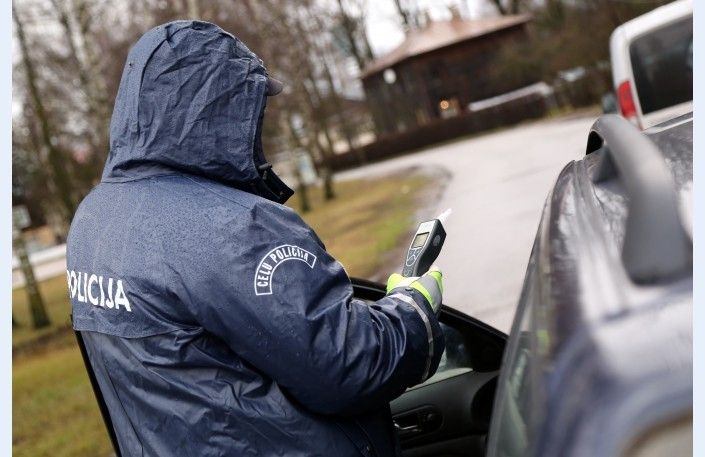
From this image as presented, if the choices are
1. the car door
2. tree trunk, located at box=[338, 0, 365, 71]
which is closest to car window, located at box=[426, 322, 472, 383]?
the car door

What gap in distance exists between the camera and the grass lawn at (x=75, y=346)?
756 cm

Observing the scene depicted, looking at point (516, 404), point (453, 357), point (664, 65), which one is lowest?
point (664, 65)

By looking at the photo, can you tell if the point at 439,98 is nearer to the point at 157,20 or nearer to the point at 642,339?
the point at 157,20

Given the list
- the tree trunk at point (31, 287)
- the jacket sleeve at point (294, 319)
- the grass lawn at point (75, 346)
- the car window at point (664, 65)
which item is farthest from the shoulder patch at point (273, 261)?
the tree trunk at point (31, 287)

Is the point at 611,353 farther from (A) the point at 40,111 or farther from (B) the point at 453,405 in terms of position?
(A) the point at 40,111

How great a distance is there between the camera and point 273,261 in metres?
1.74

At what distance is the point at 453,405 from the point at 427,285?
810mm

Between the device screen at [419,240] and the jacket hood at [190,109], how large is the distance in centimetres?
55

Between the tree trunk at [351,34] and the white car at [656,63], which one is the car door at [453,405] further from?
the tree trunk at [351,34]

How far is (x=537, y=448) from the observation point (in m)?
1.09

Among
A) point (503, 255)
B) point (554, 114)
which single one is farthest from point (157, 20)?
point (554, 114)

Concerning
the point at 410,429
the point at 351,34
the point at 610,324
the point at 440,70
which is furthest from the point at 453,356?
the point at 351,34

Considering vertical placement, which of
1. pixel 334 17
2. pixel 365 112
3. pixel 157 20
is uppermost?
pixel 157 20

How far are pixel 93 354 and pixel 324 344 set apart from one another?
2.23ft
